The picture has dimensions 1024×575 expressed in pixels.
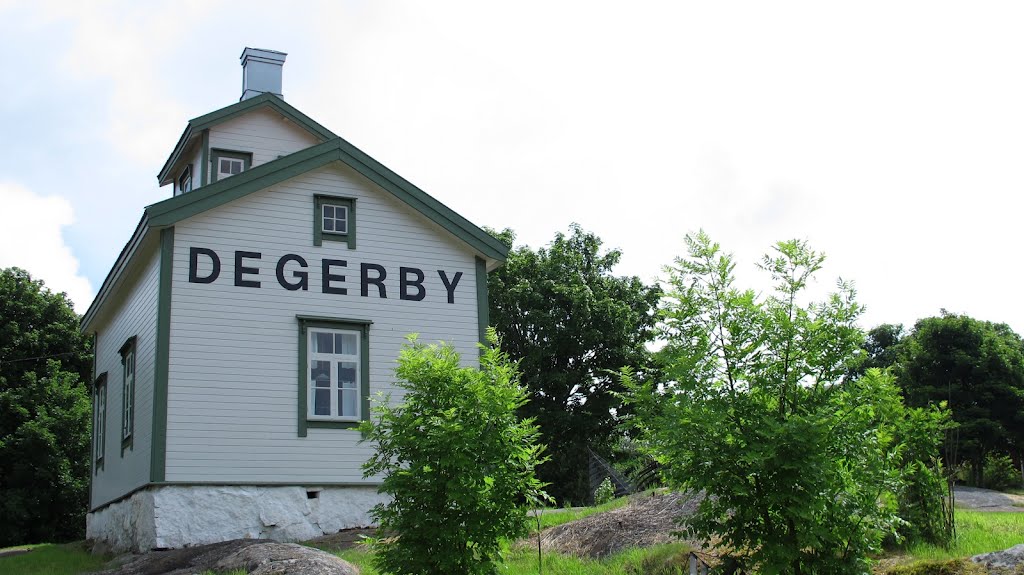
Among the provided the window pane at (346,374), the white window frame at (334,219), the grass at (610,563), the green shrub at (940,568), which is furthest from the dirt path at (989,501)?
the white window frame at (334,219)

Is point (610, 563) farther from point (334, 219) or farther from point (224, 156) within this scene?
point (224, 156)

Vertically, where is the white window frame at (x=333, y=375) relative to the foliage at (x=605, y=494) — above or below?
above

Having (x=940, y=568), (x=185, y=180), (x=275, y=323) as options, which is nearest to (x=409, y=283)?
(x=275, y=323)

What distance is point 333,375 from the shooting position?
17.7m

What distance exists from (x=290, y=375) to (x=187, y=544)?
3321 millimetres

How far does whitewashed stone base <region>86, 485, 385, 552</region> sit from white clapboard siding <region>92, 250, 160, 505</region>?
2.56 feet

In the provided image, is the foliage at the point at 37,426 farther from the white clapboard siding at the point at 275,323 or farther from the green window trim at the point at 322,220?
the green window trim at the point at 322,220

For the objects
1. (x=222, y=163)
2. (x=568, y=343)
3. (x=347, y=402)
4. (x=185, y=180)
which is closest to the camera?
(x=347, y=402)

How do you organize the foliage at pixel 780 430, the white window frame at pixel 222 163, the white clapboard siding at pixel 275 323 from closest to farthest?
the foliage at pixel 780 430, the white clapboard siding at pixel 275 323, the white window frame at pixel 222 163

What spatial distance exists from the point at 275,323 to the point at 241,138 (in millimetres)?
6172

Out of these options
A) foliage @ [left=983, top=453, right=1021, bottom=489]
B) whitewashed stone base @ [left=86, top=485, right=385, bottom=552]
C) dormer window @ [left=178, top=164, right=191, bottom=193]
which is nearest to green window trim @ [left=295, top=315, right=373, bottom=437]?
whitewashed stone base @ [left=86, top=485, right=385, bottom=552]

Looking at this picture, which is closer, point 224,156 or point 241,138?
point 224,156

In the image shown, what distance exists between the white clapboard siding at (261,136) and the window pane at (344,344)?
552 centimetres

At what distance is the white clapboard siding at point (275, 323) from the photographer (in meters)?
16.6
